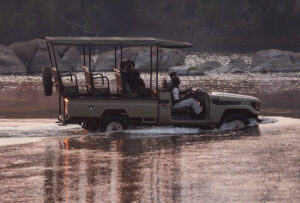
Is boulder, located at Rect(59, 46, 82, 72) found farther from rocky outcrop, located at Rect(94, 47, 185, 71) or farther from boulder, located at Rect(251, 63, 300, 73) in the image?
boulder, located at Rect(251, 63, 300, 73)

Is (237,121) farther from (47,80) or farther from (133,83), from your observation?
(47,80)

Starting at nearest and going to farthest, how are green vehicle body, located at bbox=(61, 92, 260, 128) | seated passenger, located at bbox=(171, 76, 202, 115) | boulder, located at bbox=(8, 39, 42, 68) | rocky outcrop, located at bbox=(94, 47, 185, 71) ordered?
green vehicle body, located at bbox=(61, 92, 260, 128), seated passenger, located at bbox=(171, 76, 202, 115), rocky outcrop, located at bbox=(94, 47, 185, 71), boulder, located at bbox=(8, 39, 42, 68)

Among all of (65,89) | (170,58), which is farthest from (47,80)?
(170,58)

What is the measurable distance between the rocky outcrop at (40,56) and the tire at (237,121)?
34.3m

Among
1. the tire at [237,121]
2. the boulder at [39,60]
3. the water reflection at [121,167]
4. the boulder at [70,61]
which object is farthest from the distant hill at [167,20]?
the water reflection at [121,167]

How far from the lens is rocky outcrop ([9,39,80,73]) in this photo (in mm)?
53625

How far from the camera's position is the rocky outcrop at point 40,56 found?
5362cm

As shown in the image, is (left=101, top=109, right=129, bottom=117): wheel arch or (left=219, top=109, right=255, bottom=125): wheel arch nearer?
(left=101, top=109, right=129, bottom=117): wheel arch

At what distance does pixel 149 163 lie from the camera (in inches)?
579

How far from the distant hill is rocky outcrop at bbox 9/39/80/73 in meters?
30.5

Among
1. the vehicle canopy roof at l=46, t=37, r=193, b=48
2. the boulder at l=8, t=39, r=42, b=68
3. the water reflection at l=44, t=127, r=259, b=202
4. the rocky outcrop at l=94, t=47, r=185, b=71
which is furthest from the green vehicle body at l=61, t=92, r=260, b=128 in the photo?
the boulder at l=8, t=39, r=42, b=68

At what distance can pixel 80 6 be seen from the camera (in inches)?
4016

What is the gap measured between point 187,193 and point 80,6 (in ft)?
300

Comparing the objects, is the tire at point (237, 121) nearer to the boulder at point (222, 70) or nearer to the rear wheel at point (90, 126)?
Result: the rear wheel at point (90, 126)
